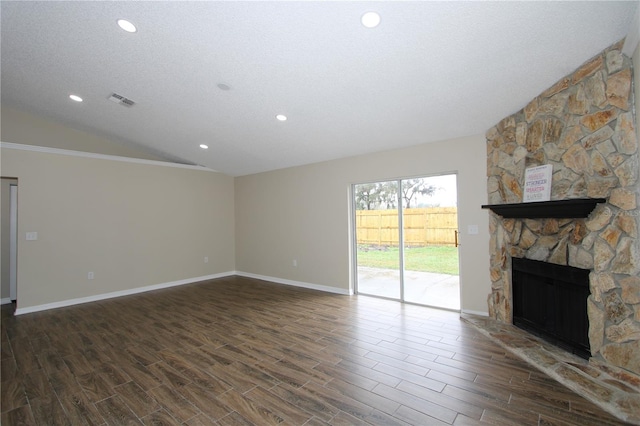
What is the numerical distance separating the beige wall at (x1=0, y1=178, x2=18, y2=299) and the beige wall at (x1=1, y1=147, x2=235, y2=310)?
82 centimetres

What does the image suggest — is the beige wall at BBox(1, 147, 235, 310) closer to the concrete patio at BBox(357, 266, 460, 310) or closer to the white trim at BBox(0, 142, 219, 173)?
the white trim at BBox(0, 142, 219, 173)

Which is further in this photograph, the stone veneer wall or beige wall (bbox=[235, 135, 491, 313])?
beige wall (bbox=[235, 135, 491, 313])

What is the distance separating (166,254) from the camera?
5.94 metres

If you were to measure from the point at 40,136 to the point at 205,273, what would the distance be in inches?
155

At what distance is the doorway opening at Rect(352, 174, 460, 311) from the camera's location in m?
4.16

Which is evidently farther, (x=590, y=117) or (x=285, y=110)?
(x=285, y=110)

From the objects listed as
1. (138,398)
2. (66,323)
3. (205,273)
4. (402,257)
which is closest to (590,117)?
(402,257)

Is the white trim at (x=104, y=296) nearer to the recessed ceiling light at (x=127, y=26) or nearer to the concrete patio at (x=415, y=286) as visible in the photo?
the concrete patio at (x=415, y=286)

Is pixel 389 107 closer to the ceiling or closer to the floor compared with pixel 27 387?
closer to the ceiling

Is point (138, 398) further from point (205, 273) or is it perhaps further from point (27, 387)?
point (205, 273)

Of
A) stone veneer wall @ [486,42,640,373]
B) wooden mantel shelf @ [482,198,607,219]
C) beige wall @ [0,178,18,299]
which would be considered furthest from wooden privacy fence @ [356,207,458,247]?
beige wall @ [0,178,18,299]

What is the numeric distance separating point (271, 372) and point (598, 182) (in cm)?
330

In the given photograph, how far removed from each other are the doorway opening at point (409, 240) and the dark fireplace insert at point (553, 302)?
0.88m

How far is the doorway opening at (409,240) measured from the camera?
4.16 m
